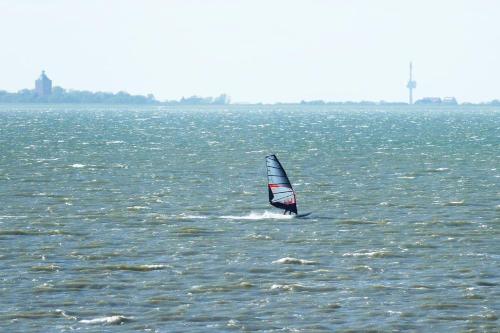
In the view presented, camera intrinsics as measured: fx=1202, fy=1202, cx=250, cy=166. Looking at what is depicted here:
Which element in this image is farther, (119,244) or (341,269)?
(119,244)

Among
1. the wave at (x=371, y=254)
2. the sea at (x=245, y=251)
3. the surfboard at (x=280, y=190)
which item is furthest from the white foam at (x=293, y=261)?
the surfboard at (x=280, y=190)

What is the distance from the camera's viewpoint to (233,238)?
136ft

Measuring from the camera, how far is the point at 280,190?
4819cm

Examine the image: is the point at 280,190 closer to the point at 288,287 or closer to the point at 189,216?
the point at 189,216

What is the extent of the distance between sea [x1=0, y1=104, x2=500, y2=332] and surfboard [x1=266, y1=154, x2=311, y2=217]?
67 centimetres

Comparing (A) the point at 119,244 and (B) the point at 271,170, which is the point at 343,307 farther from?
(B) the point at 271,170

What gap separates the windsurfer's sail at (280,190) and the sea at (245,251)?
0.68m

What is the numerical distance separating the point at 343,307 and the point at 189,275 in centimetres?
581

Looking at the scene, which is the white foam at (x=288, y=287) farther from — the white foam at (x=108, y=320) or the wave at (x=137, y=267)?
the white foam at (x=108, y=320)

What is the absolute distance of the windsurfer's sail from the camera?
4800cm

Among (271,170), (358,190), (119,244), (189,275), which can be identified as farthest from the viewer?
(358,190)

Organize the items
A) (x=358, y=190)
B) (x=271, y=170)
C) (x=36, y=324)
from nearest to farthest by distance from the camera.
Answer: (x=36, y=324) → (x=271, y=170) → (x=358, y=190)

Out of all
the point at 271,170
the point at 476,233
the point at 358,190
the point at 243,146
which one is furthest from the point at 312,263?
the point at 243,146

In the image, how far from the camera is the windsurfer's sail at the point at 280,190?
1890 inches
